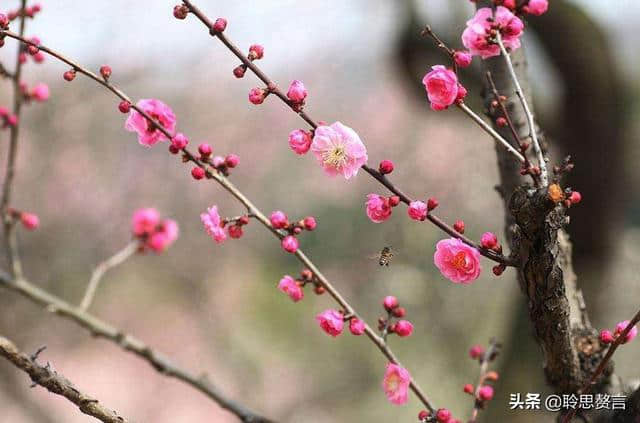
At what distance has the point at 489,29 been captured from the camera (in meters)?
0.79

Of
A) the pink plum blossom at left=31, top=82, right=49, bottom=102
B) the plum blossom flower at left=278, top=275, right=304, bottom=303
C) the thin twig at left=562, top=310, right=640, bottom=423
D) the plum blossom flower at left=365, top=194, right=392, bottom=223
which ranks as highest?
the pink plum blossom at left=31, top=82, right=49, bottom=102

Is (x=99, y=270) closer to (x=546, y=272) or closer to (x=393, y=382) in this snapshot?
(x=393, y=382)

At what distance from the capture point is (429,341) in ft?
16.4

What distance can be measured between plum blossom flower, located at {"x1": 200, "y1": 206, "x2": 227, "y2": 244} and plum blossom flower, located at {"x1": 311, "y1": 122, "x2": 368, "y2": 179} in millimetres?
152

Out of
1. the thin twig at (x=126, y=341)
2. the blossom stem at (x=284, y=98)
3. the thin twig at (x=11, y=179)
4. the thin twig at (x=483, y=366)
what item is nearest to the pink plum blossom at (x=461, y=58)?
the blossom stem at (x=284, y=98)

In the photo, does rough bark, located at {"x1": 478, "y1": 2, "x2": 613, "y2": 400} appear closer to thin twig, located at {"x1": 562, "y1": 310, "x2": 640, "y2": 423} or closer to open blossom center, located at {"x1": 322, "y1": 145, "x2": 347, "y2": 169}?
thin twig, located at {"x1": 562, "y1": 310, "x2": 640, "y2": 423}

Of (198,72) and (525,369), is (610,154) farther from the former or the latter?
(198,72)

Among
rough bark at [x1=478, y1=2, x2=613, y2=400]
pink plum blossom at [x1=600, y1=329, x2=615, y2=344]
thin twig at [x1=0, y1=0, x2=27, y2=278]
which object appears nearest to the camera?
rough bark at [x1=478, y1=2, x2=613, y2=400]

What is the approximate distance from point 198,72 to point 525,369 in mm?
4823

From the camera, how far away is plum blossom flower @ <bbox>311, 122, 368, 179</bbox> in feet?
2.57

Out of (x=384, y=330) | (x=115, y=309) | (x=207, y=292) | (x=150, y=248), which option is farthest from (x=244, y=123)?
(x=384, y=330)

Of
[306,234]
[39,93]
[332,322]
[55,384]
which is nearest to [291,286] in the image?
[332,322]

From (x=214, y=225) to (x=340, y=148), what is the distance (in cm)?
19

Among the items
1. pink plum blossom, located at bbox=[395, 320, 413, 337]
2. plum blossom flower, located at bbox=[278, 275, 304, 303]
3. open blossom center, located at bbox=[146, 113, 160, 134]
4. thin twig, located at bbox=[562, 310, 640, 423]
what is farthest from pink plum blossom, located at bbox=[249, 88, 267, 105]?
thin twig, located at bbox=[562, 310, 640, 423]
